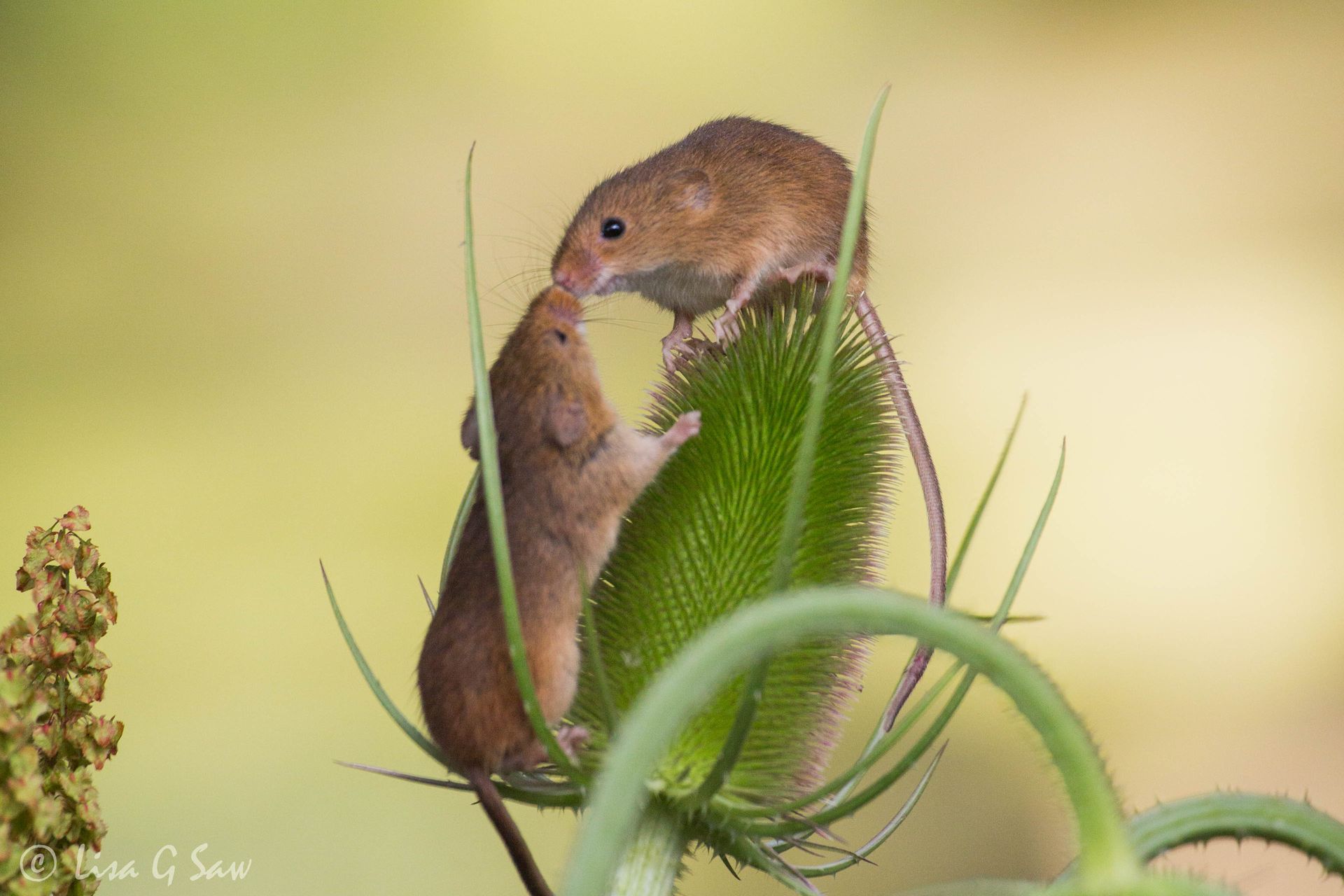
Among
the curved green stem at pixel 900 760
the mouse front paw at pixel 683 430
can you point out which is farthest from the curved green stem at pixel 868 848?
the mouse front paw at pixel 683 430

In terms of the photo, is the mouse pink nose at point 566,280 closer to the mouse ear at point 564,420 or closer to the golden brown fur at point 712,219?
the golden brown fur at point 712,219

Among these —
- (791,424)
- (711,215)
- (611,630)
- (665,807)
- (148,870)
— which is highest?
(711,215)

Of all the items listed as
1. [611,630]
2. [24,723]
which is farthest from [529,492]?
[24,723]

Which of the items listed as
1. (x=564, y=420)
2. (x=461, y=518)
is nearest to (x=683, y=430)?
(x=564, y=420)

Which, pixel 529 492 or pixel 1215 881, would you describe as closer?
pixel 1215 881

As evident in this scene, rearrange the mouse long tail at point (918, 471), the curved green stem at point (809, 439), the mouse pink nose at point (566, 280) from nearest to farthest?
1. the curved green stem at point (809, 439)
2. the mouse long tail at point (918, 471)
3. the mouse pink nose at point (566, 280)

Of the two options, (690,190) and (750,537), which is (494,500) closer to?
(750,537)

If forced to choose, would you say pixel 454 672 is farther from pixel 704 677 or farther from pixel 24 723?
pixel 704 677
